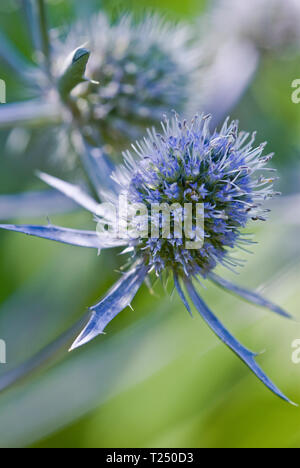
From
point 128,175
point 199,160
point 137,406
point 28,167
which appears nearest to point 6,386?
point 128,175

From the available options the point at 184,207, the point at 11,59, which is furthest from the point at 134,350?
the point at 11,59

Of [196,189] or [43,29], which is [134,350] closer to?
[196,189]

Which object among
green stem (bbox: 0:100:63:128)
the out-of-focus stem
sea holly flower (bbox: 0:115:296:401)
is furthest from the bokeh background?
sea holly flower (bbox: 0:115:296:401)

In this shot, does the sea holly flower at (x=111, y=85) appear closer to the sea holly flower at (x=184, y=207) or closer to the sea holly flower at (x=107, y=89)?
the sea holly flower at (x=107, y=89)

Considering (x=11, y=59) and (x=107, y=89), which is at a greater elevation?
(x=11, y=59)

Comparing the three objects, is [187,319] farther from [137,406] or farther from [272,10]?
[272,10]

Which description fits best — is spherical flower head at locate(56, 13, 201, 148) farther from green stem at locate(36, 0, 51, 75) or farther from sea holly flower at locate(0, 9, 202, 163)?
green stem at locate(36, 0, 51, 75)
